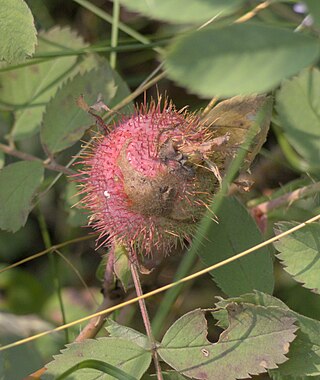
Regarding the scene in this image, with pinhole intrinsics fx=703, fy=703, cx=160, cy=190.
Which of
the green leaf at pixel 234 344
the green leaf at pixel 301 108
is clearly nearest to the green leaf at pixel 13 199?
the green leaf at pixel 234 344

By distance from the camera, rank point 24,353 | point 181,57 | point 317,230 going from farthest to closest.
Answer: point 24,353 < point 317,230 < point 181,57

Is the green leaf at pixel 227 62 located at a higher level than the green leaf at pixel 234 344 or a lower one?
higher

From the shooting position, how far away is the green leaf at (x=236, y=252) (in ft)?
5.13

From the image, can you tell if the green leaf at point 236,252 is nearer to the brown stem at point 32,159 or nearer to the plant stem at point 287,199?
the plant stem at point 287,199

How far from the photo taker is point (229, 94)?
0.73m

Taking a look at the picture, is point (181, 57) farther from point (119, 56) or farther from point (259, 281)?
point (119, 56)

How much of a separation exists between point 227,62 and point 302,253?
0.81m

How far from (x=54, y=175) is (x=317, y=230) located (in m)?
0.87

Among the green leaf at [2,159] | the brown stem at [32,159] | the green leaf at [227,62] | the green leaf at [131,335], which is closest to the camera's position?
the green leaf at [227,62]

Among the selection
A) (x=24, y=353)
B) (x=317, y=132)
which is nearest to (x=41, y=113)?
(x=24, y=353)

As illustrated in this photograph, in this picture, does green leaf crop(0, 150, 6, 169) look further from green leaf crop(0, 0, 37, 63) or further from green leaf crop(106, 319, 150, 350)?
green leaf crop(106, 319, 150, 350)

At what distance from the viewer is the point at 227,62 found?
2.36ft

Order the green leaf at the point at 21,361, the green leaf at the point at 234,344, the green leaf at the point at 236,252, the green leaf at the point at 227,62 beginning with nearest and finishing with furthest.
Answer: the green leaf at the point at 227,62
the green leaf at the point at 234,344
the green leaf at the point at 236,252
the green leaf at the point at 21,361

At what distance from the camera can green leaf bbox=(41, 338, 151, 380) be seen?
55.6 inches
